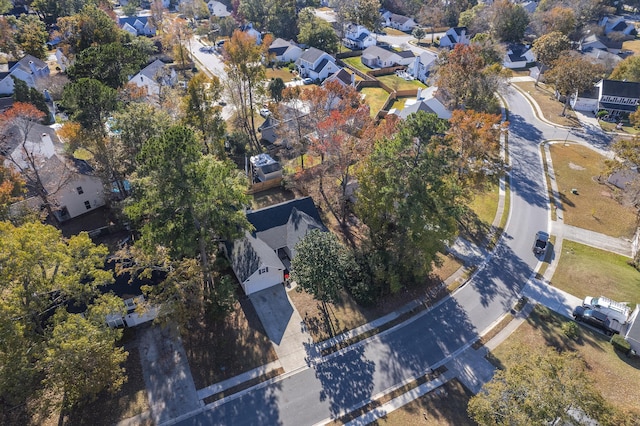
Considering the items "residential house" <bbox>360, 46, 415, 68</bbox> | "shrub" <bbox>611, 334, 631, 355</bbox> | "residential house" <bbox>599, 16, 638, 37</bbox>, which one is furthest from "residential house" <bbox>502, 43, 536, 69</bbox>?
"shrub" <bbox>611, 334, 631, 355</bbox>

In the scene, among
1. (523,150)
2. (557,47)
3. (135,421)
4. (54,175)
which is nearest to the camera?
(135,421)

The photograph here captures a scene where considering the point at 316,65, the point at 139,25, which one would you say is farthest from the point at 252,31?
the point at 139,25

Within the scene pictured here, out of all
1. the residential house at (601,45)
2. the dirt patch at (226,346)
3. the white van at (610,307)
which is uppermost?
the residential house at (601,45)

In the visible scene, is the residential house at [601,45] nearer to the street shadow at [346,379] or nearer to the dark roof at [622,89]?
the dark roof at [622,89]

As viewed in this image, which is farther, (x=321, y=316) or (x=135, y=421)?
(x=321, y=316)

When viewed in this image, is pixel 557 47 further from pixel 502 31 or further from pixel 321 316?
pixel 321 316

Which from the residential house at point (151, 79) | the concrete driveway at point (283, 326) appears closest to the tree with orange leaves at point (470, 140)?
the concrete driveway at point (283, 326)

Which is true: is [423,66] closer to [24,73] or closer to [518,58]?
[518,58]

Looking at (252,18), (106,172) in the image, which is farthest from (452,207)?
(252,18)
